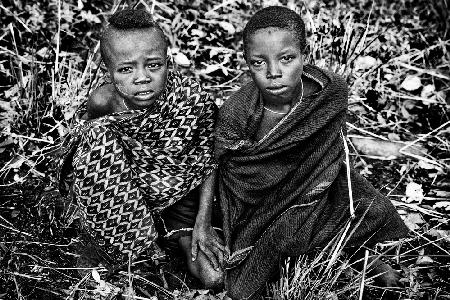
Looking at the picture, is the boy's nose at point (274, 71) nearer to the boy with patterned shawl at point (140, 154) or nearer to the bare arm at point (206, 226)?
the boy with patterned shawl at point (140, 154)

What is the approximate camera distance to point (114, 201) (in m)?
2.33

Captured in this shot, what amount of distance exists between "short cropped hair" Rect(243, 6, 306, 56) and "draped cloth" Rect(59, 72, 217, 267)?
46 centimetres

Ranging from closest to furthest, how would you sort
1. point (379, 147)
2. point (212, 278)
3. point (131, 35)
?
→ point (131, 35)
point (212, 278)
point (379, 147)

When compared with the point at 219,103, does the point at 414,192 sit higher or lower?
lower

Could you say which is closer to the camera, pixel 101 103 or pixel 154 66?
pixel 154 66

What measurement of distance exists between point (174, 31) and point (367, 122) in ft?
4.80

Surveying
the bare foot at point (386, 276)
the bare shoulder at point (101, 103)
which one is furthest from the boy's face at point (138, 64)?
the bare foot at point (386, 276)

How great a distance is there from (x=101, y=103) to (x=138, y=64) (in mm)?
353

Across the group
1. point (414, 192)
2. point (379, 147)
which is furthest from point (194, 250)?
point (379, 147)

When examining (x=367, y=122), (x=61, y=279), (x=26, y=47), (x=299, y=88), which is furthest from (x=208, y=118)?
(x=26, y=47)

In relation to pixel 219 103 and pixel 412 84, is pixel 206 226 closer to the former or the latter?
pixel 219 103

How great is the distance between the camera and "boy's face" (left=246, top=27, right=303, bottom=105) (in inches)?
81.2

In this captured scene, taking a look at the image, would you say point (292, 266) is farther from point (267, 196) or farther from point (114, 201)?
point (114, 201)

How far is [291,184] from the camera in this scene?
2.32 m
